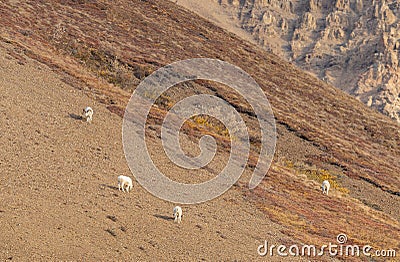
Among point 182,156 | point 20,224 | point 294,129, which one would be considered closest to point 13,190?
point 20,224

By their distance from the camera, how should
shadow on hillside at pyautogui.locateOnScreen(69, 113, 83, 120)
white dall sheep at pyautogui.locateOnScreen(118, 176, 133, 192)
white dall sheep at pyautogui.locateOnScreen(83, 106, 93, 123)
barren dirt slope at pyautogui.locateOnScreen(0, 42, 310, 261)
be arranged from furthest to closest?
1. white dall sheep at pyautogui.locateOnScreen(83, 106, 93, 123)
2. shadow on hillside at pyautogui.locateOnScreen(69, 113, 83, 120)
3. white dall sheep at pyautogui.locateOnScreen(118, 176, 133, 192)
4. barren dirt slope at pyautogui.locateOnScreen(0, 42, 310, 261)

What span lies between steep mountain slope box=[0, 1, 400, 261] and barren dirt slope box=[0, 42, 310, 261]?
8 cm

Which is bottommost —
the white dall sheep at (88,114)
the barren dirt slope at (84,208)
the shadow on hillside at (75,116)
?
the barren dirt slope at (84,208)

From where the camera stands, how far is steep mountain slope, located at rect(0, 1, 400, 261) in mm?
21688

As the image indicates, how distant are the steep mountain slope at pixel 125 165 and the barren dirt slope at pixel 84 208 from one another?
0.08 metres

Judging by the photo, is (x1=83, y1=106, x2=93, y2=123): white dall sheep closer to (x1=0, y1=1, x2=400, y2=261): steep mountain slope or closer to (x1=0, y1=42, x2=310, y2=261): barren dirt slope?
Answer: (x1=0, y1=42, x2=310, y2=261): barren dirt slope

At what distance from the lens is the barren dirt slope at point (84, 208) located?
768 inches

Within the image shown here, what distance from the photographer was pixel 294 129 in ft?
196

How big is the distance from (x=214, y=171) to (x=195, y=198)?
7.00m

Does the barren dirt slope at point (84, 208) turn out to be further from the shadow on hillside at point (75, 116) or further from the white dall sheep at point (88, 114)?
the white dall sheep at point (88, 114)

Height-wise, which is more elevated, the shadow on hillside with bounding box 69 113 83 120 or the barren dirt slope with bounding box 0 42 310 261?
the shadow on hillside with bounding box 69 113 83 120

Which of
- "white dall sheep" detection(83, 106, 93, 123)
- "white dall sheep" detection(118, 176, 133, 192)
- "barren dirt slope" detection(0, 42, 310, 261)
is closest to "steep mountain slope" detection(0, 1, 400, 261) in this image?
"barren dirt slope" detection(0, 42, 310, 261)

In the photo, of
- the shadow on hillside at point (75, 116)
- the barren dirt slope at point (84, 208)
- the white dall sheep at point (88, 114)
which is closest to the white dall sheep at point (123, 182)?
the barren dirt slope at point (84, 208)

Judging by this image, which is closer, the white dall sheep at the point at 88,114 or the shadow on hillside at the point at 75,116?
the shadow on hillside at the point at 75,116
